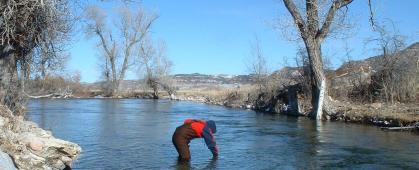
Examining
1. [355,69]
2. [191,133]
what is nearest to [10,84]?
[191,133]

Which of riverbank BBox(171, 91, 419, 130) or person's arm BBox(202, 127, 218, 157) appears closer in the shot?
person's arm BBox(202, 127, 218, 157)

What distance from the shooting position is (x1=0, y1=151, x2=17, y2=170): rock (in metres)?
7.56

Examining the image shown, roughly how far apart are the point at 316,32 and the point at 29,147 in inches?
826

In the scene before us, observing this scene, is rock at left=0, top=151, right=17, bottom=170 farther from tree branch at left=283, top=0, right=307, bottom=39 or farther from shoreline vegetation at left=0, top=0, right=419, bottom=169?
tree branch at left=283, top=0, right=307, bottom=39

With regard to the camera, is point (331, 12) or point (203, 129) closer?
point (203, 129)

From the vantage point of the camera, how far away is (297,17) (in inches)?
1112

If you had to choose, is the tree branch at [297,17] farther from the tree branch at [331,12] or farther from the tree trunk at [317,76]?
the tree branch at [331,12]

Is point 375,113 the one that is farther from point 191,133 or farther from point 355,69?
point 191,133

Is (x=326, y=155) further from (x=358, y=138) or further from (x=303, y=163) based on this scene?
(x=358, y=138)

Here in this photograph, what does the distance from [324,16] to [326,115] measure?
16.3 feet

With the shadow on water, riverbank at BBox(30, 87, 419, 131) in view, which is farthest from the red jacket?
riverbank at BBox(30, 87, 419, 131)

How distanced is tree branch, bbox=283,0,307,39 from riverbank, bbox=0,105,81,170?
19.0 meters

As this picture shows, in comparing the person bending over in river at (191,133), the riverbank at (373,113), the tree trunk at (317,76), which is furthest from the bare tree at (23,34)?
the tree trunk at (317,76)

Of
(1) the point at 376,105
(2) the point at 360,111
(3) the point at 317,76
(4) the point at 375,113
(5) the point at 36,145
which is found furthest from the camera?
(3) the point at 317,76
